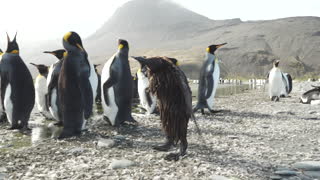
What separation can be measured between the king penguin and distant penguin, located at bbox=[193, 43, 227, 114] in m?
4.13

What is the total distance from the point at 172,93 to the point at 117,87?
2868 millimetres

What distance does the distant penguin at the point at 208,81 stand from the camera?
959 cm

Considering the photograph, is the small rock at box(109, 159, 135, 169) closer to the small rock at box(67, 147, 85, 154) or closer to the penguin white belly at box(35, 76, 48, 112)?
the small rock at box(67, 147, 85, 154)

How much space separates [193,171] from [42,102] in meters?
5.52

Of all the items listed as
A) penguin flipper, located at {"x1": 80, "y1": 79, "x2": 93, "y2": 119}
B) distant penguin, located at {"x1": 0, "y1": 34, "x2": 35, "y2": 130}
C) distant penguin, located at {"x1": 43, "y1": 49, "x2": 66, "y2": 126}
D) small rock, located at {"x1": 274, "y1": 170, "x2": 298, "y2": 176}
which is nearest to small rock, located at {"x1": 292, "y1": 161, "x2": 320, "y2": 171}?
small rock, located at {"x1": 274, "y1": 170, "x2": 298, "y2": 176}

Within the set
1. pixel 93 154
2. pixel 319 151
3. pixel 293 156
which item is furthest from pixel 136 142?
pixel 319 151

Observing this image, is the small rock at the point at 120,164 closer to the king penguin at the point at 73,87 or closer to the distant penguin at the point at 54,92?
the king penguin at the point at 73,87

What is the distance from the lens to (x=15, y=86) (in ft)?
22.2

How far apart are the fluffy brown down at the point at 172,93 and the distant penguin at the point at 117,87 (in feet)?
8.88

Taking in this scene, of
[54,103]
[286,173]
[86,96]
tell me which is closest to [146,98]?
[54,103]

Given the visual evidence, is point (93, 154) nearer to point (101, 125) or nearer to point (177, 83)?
point (177, 83)

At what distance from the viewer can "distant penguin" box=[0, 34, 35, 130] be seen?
673cm

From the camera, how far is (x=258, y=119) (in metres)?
8.36

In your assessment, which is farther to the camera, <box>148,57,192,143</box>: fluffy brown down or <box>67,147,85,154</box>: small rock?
<box>67,147,85,154</box>: small rock
